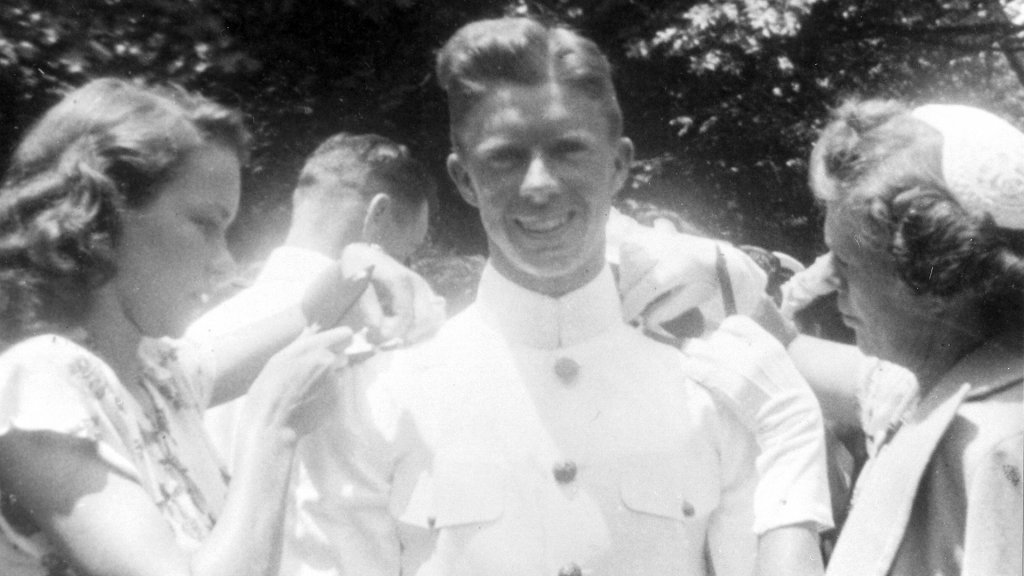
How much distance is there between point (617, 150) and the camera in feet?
7.54

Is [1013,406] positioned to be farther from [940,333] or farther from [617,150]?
[617,150]

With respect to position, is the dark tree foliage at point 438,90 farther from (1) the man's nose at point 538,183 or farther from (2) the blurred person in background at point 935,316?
(2) the blurred person in background at point 935,316

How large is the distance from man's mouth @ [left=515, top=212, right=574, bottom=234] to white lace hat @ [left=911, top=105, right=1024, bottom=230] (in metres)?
0.66

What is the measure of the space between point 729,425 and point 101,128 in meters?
1.23

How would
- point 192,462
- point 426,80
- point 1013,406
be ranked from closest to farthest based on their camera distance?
point 1013,406 → point 192,462 → point 426,80

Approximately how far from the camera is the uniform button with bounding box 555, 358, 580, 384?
2.20 m

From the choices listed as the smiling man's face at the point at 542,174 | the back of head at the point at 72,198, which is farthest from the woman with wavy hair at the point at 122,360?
the smiling man's face at the point at 542,174

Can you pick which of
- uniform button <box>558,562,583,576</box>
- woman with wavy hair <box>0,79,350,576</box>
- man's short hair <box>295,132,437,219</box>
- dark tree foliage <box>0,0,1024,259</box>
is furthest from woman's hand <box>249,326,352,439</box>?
dark tree foliage <box>0,0,1024,259</box>

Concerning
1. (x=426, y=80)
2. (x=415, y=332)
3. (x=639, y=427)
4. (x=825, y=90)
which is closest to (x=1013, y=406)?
(x=639, y=427)

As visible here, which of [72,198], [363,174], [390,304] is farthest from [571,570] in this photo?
[363,174]

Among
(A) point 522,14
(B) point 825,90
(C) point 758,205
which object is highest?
(A) point 522,14

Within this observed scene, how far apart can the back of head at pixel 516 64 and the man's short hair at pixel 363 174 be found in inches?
63.4

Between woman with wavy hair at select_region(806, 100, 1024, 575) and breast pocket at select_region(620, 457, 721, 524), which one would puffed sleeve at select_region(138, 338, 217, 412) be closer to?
breast pocket at select_region(620, 457, 721, 524)

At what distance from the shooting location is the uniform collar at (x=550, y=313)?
7.31ft
